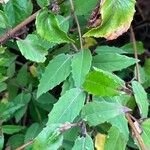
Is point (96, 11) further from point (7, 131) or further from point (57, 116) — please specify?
point (7, 131)

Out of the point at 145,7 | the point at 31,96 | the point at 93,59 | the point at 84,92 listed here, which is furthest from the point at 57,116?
the point at 145,7

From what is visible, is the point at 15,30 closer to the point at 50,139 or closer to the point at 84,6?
the point at 84,6

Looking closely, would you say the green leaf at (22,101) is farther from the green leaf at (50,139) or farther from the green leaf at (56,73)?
the green leaf at (50,139)

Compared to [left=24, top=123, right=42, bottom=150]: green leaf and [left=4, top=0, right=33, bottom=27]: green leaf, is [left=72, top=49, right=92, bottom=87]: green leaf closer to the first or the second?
[left=4, top=0, right=33, bottom=27]: green leaf

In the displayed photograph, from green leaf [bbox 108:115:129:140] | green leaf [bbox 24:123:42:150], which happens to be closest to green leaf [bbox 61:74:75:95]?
green leaf [bbox 108:115:129:140]

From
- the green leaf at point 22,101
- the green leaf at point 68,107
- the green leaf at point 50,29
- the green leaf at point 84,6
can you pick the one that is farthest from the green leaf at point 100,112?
the green leaf at point 22,101

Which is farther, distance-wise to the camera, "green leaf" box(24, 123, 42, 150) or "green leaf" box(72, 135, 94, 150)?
"green leaf" box(24, 123, 42, 150)
